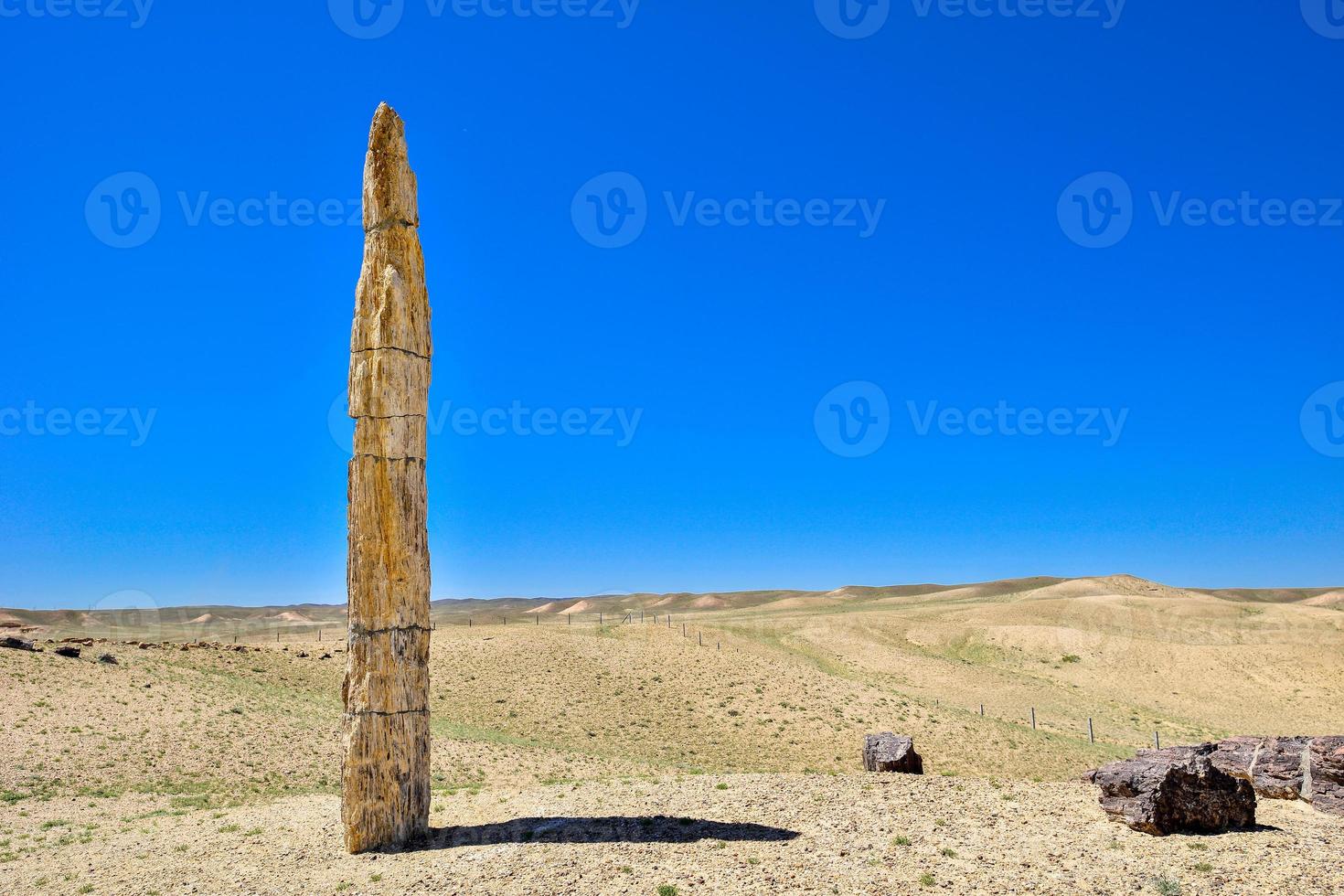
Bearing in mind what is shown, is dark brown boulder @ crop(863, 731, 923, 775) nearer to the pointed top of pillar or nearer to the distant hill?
the pointed top of pillar

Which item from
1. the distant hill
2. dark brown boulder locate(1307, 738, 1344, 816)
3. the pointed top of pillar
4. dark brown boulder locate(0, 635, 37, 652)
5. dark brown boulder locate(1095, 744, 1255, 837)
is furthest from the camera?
the distant hill

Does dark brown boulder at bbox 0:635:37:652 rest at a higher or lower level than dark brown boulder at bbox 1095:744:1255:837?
higher

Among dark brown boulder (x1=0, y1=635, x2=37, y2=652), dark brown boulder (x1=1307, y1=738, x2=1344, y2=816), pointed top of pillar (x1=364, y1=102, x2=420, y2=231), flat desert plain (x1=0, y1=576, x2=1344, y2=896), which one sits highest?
pointed top of pillar (x1=364, y1=102, x2=420, y2=231)

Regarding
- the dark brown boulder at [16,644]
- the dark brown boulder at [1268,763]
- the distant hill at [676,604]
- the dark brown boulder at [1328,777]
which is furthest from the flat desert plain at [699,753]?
the distant hill at [676,604]

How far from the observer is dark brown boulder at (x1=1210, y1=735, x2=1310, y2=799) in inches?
605

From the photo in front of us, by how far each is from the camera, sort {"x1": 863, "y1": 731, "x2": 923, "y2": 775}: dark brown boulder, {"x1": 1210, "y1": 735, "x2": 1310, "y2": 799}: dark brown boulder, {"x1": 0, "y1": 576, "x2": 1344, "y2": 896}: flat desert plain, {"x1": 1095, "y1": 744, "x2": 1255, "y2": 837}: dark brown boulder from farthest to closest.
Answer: {"x1": 863, "y1": 731, "x2": 923, "y2": 775}: dark brown boulder → {"x1": 1210, "y1": 735, "x2": 1310, "y2": 799}: dark brown boulder → {"x1": 1095, "y1": 744, "x2": 1255, "y2": 837}: dark brown boulder → {"x1": 0, "y1": 576, "x2": 1344, "y2": 896}: flat desert plain

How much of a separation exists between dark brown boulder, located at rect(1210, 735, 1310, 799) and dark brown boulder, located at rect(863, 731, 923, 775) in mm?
5623

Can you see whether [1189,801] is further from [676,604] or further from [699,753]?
[676,604]

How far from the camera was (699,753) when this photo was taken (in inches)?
1243

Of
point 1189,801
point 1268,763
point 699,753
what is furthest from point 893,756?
point 699,753

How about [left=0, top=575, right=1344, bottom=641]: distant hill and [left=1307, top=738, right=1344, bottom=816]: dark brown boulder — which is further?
[left=0, top=575, right=1344, bottom=641]: distant hill

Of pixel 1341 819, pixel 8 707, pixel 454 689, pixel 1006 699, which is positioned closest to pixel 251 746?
pixel 8 707

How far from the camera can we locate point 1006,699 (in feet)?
146

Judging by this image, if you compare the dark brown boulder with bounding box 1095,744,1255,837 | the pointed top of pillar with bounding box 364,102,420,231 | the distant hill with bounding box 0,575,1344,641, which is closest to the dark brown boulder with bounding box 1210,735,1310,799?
the dark brown boulder with bounding box 1095,744,1255,837
